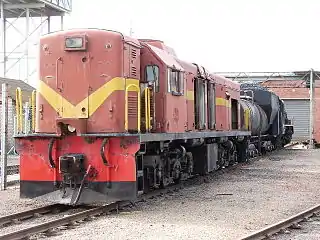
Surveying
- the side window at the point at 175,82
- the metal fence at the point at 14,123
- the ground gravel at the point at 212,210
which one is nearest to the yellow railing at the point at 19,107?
the metal fence at the point at 14,123

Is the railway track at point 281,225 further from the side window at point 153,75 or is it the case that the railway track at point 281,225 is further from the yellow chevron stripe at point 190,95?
the yellow chevron stripe at point 190,95

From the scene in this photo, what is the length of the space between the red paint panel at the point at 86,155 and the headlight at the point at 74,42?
5.86 ft

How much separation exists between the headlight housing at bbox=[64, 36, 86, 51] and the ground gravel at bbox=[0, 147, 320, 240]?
3293 millimetres

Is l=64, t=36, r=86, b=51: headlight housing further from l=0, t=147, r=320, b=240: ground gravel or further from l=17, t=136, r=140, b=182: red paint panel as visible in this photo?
l=0, t=147, r=320, b=240: ground gravel

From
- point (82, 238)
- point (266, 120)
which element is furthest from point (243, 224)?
point (266, 120)

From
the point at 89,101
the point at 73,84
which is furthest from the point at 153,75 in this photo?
the point at 73,84

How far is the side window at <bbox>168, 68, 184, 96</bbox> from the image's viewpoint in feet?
38.4

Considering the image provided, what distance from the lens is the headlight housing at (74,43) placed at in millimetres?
10297

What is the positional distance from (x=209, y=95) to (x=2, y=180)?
627 centimetres

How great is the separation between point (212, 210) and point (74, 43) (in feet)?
13.9

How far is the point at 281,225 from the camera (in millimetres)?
8547

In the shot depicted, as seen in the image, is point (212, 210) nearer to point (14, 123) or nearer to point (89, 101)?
point (89, 101)

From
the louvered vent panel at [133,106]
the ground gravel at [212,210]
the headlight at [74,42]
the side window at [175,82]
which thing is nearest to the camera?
the ground gravel at [212,210]

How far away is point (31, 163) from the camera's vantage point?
34.1ft
